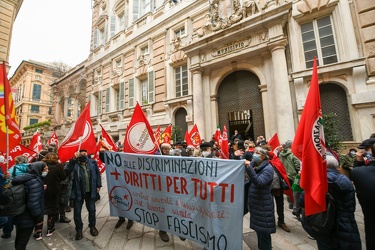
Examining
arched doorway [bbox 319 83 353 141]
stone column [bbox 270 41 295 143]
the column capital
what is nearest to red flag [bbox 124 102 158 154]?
stone column [bbox 270 41 295 143]

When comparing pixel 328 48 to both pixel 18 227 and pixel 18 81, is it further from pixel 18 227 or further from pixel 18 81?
pixel 18 81

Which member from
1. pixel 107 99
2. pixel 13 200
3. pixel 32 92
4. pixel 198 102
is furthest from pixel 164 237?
pixel 32 92

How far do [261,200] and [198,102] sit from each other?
27.0 feet

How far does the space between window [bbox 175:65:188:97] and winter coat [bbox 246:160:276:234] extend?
389 inches

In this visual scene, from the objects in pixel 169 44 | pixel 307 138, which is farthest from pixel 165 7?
pixel 307 138

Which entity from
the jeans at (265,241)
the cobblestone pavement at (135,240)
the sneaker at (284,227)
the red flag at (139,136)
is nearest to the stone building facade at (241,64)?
the sneaker at (284,227)

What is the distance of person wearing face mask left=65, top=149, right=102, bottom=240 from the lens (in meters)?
3.54

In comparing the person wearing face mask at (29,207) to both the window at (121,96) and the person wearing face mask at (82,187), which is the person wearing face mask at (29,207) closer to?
the person wearing face mask at (82,187)

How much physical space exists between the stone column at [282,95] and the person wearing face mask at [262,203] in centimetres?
592

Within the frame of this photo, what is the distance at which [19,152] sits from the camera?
13.8 feet

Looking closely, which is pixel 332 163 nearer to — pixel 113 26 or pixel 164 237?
pixel 164 237

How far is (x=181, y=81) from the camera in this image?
12.2m

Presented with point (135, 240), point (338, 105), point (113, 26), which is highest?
point (113, 26)

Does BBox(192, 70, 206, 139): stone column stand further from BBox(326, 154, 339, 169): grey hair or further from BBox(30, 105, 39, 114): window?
BBox(30, 105, 39, 114): window
